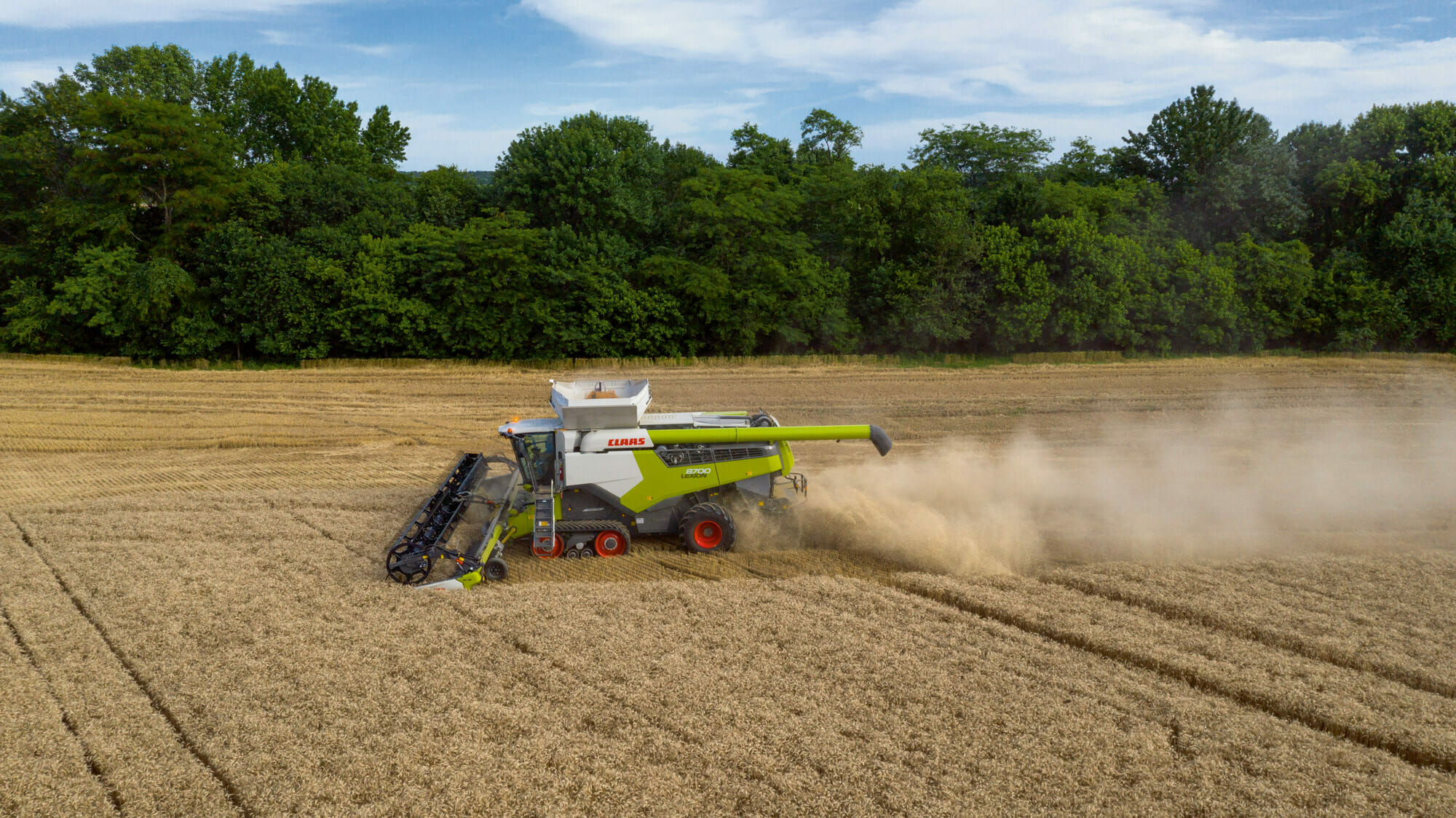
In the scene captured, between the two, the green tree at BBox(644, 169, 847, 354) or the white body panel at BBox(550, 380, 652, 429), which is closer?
the white body panel at BBox(550, 380, 652, 429)

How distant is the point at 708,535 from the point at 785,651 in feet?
10.7

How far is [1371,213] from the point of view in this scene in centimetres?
4209

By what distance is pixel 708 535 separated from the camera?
1215cm

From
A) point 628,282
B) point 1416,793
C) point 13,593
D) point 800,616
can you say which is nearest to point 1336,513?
point 1416,793

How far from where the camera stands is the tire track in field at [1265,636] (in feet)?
27.8

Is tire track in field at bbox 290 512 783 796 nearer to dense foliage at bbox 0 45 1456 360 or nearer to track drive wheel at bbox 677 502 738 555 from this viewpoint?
track drive wheel at bbox 677 502 738 555

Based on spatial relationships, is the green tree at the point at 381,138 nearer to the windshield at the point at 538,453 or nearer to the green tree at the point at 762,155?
the green tree at the point at 762,155

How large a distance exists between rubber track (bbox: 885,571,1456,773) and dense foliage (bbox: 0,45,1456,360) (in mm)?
26916

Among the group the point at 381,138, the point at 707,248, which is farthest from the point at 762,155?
the point at 381,138

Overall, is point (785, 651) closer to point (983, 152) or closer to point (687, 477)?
point (687, 477)

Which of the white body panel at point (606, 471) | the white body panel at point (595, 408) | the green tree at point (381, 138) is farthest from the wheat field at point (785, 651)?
the green tree at point (381, 138)

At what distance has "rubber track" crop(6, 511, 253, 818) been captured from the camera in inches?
263

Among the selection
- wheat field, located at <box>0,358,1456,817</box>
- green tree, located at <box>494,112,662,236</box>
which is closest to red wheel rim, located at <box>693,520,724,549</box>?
wheat field, located at <box>0,358,1456,817</box>

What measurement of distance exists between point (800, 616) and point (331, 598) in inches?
230
